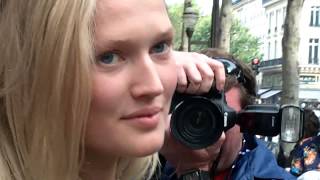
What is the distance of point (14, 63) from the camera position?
1.08 metres

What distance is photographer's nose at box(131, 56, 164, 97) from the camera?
1101mm

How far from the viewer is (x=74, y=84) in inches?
41.3

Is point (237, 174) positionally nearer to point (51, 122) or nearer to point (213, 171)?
point (213, 171)

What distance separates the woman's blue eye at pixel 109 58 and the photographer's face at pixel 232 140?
1.15 meters

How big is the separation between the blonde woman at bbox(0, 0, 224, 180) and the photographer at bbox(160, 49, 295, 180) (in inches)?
24.9

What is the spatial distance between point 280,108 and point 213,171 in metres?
0.47

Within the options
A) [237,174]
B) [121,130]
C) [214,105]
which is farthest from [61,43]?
[237,174]

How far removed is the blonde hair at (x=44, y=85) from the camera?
41.4 inches

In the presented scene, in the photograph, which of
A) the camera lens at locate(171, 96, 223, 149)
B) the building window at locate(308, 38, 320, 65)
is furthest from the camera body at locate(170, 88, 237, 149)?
the building window at locate(308, 38, 320, 65)

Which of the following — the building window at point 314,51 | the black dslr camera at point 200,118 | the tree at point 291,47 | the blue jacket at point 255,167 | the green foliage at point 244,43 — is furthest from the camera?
the green foliage at point 244,43

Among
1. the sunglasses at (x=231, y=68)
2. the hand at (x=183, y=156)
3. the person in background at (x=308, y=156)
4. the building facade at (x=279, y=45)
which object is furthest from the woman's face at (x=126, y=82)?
the building facade at (x=279, y=45)

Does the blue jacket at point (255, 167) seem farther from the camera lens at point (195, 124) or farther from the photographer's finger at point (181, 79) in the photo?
the photographer's finger at point (181, 79)

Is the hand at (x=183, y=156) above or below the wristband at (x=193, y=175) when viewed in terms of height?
above

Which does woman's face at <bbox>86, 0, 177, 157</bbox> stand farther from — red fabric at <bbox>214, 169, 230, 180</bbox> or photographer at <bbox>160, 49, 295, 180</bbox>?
red fabric at <bbox>214, 169, 230, 180</bbox>
